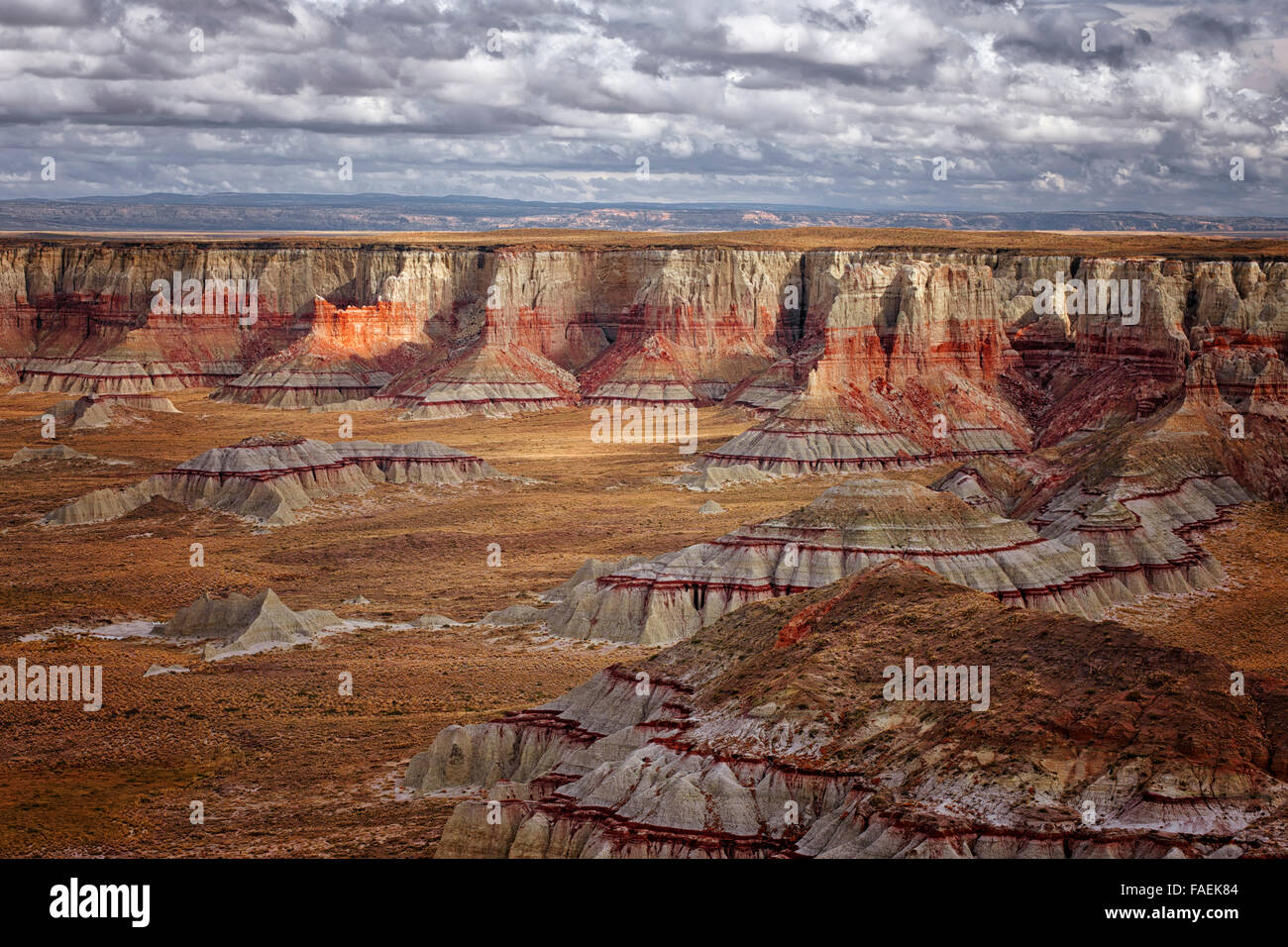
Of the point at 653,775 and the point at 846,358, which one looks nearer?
the point at 653,775

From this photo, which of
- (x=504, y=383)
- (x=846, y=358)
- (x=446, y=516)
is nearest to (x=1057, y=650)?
(x=446, y=516)

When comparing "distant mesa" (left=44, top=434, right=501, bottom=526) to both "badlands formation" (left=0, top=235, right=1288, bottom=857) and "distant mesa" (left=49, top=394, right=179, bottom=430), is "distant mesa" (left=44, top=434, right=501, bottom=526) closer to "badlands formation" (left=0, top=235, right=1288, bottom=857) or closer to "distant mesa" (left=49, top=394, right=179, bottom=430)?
"badlands formation" (left=0, top=235, right=1288, bottom=857)

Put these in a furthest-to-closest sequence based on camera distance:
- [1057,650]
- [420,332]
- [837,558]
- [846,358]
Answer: [420,332], [846,358], [837,558], [1057,650]

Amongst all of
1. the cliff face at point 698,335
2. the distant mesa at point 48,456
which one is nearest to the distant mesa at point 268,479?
the distant mesa at point 48,456

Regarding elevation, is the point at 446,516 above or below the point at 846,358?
below

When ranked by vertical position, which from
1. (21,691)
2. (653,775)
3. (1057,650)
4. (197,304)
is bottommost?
(21,691)

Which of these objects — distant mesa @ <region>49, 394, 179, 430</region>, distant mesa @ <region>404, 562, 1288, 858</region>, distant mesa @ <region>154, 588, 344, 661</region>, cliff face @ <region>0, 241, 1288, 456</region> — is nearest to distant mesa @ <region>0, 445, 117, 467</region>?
distant mesa @ <region>49, 394, 179, 430</region>

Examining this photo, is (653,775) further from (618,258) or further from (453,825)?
(618,258)
